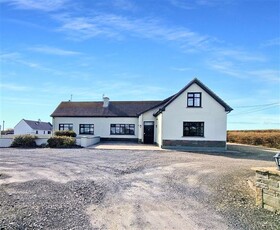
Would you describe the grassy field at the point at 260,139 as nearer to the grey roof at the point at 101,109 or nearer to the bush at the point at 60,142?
the grey roof at the point at 101,109

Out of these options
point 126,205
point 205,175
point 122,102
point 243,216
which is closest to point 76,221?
point 126,205

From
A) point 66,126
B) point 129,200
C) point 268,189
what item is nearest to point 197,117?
point 66,126

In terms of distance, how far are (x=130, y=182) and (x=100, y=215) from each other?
146 inches

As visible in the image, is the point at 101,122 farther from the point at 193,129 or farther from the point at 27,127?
the point at 27,127

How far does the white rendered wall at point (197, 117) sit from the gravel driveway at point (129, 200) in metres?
13.3

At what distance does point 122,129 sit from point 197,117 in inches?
487

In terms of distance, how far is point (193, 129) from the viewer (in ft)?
84.8

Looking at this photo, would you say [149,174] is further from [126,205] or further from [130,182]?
[126,205]

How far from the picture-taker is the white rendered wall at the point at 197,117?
83.6ft

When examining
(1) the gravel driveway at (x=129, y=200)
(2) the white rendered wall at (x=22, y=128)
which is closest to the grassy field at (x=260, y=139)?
(1) the gravel driveway at (x=129, y=200)

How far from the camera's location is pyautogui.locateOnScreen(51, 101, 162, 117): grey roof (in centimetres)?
3581

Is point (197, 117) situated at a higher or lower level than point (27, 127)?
higher

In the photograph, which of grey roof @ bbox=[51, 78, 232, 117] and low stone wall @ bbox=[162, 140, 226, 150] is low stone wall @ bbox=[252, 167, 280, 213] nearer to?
low stone wall @ bbox=[162, 140, 226, 150]

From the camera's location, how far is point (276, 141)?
30.7m
